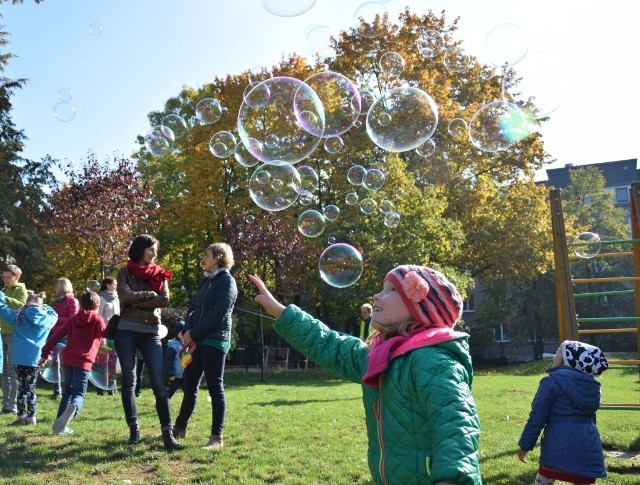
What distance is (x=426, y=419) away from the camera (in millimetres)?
2330

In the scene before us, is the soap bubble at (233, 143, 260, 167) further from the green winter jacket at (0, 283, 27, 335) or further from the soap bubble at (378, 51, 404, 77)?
the green winter jacket at (0, 283, 27, 335)

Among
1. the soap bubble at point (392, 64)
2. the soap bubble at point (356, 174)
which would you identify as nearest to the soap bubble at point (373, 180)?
the soap bubble at point (356, 174)

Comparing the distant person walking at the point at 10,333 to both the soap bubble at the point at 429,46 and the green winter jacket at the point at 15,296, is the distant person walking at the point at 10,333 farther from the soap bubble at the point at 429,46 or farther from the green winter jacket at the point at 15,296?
the soap bubble at the point at 429,46

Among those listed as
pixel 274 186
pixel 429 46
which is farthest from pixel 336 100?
pixel 429 46

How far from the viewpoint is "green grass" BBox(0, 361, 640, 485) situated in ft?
16.3

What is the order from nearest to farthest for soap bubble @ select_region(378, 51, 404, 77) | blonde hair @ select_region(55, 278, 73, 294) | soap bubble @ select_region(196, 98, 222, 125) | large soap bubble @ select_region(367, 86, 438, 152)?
large soap bubble @ select_region(367, 86, 438, 152) → blonde hair @ select_region(55, 278, 73, 294) → soap bubble @ select_region(196, 98, 222, 125) → soap bubble @ select_region(378, 51, 404, 77)

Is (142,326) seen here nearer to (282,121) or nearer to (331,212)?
(282,121)

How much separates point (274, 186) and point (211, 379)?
139 inches

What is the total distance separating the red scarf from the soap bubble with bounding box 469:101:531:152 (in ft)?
15.4

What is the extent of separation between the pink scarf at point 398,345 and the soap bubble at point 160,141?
27.8ft

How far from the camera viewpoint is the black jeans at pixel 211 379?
227 inches

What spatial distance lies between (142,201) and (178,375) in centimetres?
1193

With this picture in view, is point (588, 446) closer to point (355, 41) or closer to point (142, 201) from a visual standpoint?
point (142, 201)

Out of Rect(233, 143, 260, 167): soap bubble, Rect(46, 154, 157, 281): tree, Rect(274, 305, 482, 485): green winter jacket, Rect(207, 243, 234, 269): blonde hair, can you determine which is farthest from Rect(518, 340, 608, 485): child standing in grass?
Rect(46, 154, 157, 281): tree
